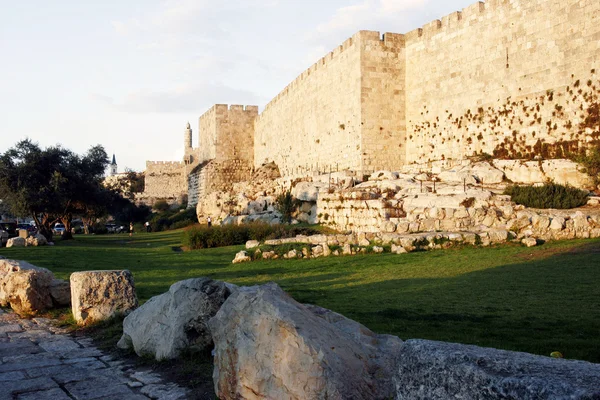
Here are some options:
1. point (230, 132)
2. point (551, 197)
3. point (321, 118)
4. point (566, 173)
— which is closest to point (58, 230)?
point (230, 132)

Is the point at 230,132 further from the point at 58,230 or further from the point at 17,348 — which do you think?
the point at 17,348

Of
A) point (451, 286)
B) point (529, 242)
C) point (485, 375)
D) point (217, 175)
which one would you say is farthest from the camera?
point (217, 175)

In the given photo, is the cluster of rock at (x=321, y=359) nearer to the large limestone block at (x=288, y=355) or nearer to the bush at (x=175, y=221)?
the large limestone block at (x=288, y=355)

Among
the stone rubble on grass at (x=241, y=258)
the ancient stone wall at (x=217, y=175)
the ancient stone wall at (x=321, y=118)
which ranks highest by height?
the ancient stone wall at (x=321, y=118)

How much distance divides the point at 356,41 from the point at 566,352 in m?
18.8

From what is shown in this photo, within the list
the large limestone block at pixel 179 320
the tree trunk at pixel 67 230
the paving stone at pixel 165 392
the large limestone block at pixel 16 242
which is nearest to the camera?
the paving stone at pixel 165 392

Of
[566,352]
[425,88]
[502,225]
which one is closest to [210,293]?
[566,352]

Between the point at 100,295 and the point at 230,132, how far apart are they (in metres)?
32.4

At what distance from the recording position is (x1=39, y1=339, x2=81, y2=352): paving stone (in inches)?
212

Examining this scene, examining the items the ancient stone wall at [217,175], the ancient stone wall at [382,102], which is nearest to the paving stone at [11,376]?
the ancient stone wall at [382,102]

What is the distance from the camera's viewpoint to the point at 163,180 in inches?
2126

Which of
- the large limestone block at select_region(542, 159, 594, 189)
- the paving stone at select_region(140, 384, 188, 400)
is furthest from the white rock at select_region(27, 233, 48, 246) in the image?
the paving stone at select_region(140, 384, 188, 400)

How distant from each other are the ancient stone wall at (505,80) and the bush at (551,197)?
209 cm

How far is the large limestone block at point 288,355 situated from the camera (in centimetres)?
313
